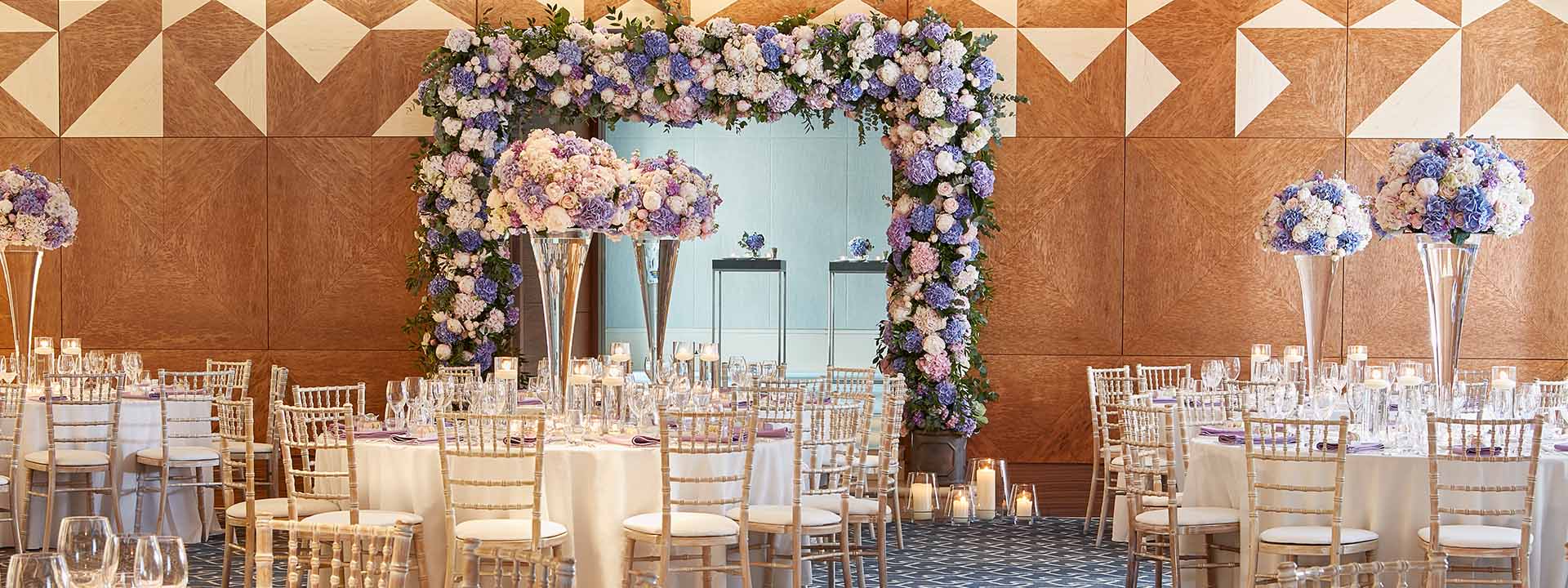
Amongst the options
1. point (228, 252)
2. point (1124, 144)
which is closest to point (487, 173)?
point (228, 252)

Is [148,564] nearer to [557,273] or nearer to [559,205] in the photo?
[559,205]

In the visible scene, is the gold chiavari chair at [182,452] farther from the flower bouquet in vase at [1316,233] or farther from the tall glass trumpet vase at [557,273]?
the flower bouquet in vase at [1316,233]

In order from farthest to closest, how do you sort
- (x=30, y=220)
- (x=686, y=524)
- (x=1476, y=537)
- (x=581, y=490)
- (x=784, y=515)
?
(x=30, y=220) < (x=784, y=515) < (x=581, y=490) < (x=686, y=524) < (x=1476, y=537)

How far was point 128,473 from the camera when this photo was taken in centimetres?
779

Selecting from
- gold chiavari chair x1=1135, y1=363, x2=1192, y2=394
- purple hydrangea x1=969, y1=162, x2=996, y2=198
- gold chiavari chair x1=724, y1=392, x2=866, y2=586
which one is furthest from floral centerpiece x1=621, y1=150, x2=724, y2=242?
gold chiavari chair x1=1135, y1=363, x2=1192, y2=394

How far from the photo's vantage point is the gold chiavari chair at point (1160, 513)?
18.9ft

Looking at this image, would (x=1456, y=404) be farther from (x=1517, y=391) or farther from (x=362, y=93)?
(x=362, y=93)

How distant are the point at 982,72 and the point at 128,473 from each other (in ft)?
17.2

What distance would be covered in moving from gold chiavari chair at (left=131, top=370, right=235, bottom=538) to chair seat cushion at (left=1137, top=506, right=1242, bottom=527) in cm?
467

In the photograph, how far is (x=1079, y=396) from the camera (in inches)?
380

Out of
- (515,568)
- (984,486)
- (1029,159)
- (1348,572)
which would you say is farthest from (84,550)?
(1029,159)

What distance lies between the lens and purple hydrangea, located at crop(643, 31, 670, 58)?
8.97 m

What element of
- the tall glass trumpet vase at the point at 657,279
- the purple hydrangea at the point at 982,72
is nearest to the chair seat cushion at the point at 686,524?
the tall glass trumpet vase at the point at 657,279

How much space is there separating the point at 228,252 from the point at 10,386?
2951 millimetres
